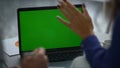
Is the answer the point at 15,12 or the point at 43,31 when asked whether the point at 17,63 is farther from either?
the point at 15,12

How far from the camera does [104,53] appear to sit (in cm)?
82

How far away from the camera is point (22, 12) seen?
46.7 inches

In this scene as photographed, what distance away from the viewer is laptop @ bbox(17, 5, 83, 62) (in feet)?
3.90

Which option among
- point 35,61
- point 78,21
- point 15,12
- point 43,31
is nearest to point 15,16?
point 15,12

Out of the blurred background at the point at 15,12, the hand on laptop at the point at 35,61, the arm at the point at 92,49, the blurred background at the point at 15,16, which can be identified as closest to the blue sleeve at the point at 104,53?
the arm at the point at 92,49

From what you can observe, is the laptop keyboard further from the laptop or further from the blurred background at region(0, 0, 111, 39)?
the blurred background at region(0, 0, 111, 39)

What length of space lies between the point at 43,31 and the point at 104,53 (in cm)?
45

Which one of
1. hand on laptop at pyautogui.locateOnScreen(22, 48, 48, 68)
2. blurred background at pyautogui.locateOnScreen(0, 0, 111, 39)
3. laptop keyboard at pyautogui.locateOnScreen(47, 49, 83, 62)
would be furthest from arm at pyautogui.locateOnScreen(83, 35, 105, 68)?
blurred background at pyautogui.locateOnScreen(0, 0, 111, 39)

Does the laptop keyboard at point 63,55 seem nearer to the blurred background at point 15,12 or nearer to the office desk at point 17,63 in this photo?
the office desk at point 17,63

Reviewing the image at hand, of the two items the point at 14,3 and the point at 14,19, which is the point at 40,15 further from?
the point at 14,3

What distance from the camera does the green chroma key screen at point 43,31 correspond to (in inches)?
46.8

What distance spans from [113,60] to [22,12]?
1.94 feet

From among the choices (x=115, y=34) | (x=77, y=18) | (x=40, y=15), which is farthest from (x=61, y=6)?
(x=115, y=34)

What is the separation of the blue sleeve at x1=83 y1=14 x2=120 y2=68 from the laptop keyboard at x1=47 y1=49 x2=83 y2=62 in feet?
0.91
